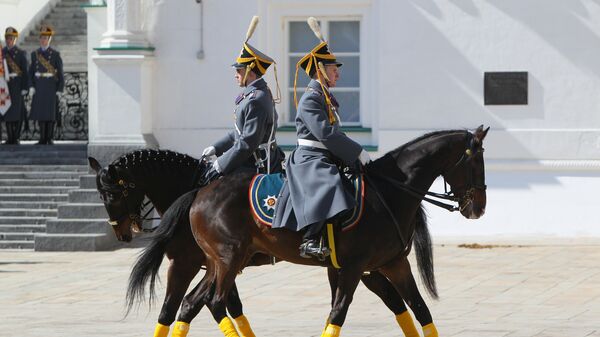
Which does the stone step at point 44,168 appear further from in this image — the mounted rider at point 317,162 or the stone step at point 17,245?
the mounted rider at point 317,162

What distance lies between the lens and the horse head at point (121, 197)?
11.2 m

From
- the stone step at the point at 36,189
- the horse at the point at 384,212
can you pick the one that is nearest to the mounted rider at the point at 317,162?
the horse at the point at 384,212

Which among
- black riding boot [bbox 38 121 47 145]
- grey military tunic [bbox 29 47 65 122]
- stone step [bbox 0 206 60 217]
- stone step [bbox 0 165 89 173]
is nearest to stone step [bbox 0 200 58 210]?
stone step [bbox 0 206 60 217]

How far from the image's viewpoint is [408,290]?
10.3 metres

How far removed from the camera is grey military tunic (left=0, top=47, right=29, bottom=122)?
21.8 m

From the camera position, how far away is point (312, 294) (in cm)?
1460

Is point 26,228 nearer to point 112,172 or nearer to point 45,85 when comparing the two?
point 45,85

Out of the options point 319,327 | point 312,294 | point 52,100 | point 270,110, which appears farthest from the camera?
point 52,100

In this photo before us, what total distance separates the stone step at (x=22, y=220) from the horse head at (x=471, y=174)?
10684 millimetres

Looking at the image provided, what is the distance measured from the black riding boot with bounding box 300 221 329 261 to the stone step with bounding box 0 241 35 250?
1018 cm

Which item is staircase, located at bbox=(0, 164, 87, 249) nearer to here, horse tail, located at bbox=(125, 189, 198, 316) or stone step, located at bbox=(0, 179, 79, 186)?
stone step, located at bbox=(0, 179, 79, 186)

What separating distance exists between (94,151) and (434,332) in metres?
11.1

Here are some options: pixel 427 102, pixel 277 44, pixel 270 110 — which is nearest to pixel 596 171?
pixel 427 102

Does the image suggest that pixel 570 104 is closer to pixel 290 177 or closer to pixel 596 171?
pixel 596 171
